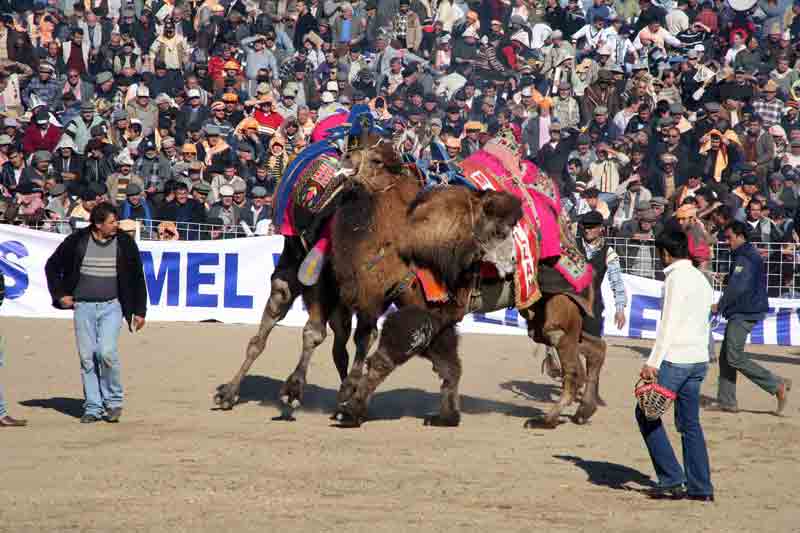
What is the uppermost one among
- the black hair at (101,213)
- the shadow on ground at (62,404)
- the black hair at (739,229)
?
the black hair at (739,229)

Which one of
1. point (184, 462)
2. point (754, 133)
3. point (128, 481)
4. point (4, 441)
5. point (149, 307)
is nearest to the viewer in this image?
point (128, 481)

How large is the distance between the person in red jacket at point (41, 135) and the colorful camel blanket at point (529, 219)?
11.8m

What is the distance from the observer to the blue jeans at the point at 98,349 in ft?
35.7

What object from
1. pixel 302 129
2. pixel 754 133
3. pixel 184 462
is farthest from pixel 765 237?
pixel 184 462

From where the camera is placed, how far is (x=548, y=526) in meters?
7.58

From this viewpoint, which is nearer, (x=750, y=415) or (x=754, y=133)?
(x=750, y=415)

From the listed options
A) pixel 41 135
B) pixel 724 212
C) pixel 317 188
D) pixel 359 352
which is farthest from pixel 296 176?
pixel 41 135

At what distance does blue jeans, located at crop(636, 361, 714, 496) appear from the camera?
827cm

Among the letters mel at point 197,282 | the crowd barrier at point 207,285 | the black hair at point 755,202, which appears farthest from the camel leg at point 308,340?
the black hair at point 755,202

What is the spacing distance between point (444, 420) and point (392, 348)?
987 millimetres

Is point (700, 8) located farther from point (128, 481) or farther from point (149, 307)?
point (128, 481)

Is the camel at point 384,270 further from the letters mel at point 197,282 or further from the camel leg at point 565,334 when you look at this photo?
the letters mel at point 197,282

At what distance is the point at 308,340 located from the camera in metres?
11.3

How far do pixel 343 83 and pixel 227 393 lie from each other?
39.5 feet
